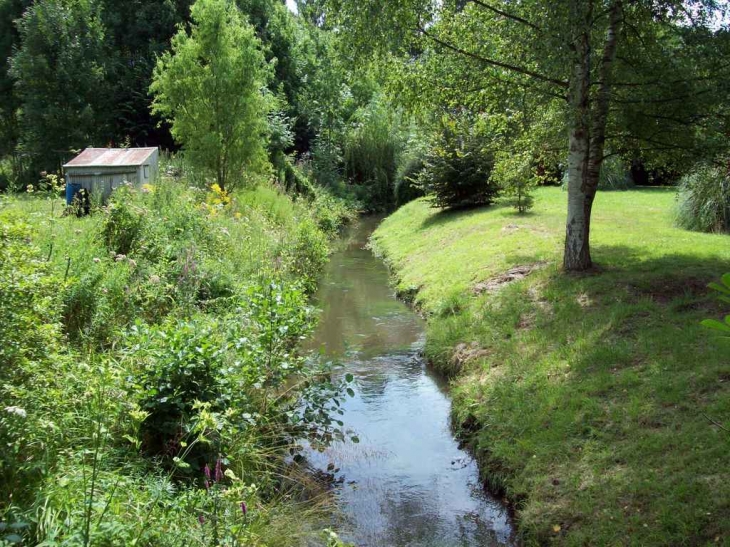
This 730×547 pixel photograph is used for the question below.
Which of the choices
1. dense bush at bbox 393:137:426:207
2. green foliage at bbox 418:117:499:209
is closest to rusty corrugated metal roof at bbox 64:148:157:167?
green foliage at bbox 418:117:499:209

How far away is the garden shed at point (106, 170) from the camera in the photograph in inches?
413

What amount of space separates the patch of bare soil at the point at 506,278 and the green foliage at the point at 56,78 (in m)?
16.4

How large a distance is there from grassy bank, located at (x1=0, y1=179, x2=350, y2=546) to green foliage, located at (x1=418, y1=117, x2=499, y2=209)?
9490 millimetres

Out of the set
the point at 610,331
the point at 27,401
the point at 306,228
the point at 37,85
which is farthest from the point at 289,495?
the point at 37,85

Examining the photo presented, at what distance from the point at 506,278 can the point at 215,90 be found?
815 cm

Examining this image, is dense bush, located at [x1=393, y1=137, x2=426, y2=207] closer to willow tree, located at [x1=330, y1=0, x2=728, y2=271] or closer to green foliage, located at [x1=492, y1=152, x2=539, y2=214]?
green foliage, located at [x1=492, y1=152, x2=539, y2=214]

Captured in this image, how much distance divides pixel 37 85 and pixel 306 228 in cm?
1265

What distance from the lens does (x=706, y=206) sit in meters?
11.5

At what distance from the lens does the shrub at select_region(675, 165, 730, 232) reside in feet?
36.4

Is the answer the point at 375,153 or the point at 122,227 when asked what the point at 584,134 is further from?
the point at 375,153

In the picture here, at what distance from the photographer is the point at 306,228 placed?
13.8 metres

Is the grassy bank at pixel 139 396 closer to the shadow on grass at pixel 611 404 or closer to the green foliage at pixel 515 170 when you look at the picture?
the shadow on grass at pixel 611 404

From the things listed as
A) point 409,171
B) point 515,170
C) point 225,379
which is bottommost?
point 225,379

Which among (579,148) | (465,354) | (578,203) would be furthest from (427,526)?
(579,148)
